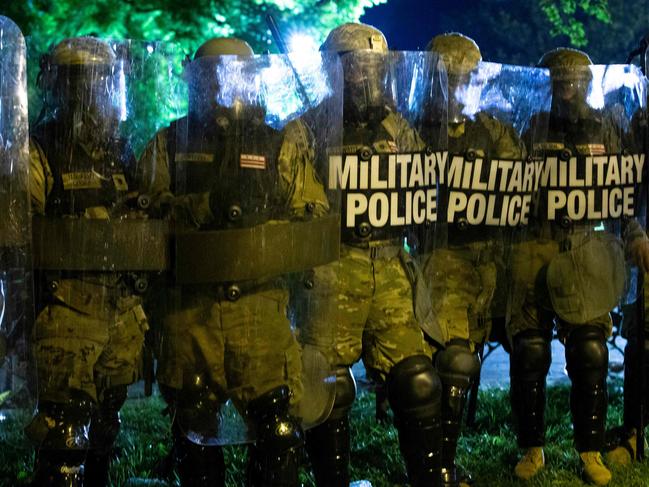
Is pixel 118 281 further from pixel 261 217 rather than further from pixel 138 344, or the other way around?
pixel 261 217

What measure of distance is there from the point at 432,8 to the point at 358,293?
11680 mm

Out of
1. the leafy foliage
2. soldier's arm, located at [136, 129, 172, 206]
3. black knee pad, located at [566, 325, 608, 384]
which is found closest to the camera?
soldier's arm, located at [136, 129, 172, 206]

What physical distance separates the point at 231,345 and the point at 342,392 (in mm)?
674

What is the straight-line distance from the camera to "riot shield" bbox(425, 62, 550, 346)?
4887 millimetres

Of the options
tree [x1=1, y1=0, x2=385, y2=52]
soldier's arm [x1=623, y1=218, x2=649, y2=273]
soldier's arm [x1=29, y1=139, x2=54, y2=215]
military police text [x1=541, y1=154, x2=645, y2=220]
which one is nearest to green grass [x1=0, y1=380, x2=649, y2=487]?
soldier's arm [x1=623, y1=218, x2=649, y2=273]

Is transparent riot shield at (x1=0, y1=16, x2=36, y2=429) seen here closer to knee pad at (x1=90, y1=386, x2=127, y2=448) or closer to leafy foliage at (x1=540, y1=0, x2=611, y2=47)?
knee pad at (x1=90, y1=386, x2=127, y2=448)

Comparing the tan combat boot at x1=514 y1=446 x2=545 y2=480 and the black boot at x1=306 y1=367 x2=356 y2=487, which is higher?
the black boot at x1=306 y1=367 x2=356 y2=487

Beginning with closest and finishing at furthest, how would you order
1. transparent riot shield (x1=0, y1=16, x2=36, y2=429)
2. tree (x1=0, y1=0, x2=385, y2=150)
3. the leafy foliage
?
transparent riot shield (x1=0, y1=16, x2=36, y2=429) → tree (x1=0, y1=0, x2=385, y2=150) → the leafy foliage

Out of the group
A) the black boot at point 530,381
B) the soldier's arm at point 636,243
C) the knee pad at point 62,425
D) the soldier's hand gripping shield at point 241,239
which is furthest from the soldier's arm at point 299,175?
the soldier's arm at point 636,243

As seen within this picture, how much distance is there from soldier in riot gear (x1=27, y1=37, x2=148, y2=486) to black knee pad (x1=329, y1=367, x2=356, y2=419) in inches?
35.5

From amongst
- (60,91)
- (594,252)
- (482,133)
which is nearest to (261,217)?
(60,91)

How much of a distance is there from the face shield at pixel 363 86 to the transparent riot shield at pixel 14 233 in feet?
4.60

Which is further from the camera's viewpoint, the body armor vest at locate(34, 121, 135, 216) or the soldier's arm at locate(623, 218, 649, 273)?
the soldier's arm at locate(623, 218, 649, 273)

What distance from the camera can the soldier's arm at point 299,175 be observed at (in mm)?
4184
